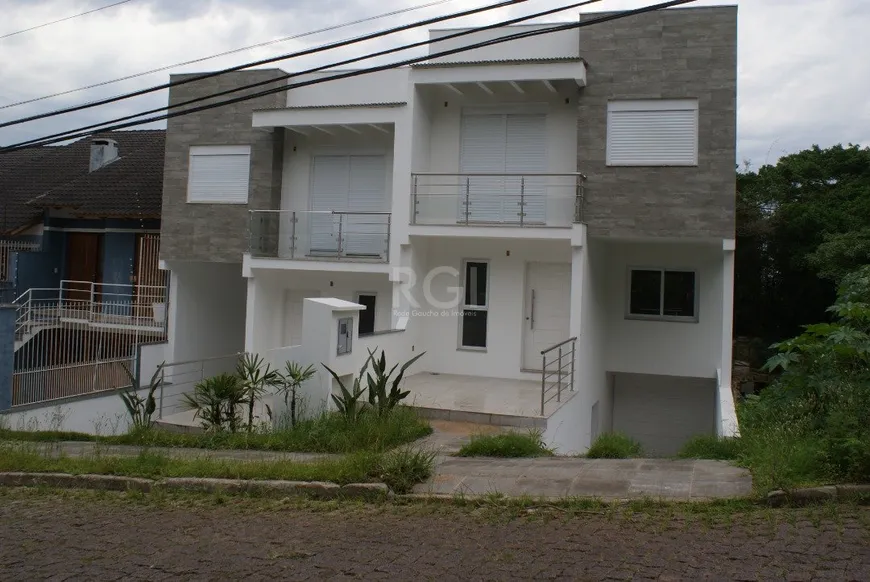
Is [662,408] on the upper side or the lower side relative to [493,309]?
lower

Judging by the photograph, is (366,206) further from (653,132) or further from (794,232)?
(794,232)

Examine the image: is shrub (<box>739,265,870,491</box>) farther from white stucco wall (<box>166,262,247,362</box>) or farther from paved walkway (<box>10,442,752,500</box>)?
white stucco wall (<box>166,262,247,362</box>)

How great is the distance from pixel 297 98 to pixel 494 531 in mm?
13609

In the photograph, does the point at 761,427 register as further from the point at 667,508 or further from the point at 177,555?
the point at 177,555

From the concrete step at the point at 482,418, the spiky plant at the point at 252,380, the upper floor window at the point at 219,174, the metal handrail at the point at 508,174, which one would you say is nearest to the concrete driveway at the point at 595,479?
the concrete step at the point at 482,418

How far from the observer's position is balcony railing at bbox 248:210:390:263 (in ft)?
54.4

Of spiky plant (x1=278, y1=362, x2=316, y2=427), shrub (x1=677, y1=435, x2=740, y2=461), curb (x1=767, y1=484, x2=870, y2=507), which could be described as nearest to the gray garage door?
shrub (x1=677, y1=435, x2=740, y2=461)

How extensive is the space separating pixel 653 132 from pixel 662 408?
21.6 ft

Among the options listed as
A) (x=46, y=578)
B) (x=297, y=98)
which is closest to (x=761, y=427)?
(x=46, y=578)

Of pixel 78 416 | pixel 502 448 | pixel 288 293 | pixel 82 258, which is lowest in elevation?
pixel 78 416

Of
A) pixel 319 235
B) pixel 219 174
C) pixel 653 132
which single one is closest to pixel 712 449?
pixel 653 132

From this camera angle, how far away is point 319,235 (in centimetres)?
1706

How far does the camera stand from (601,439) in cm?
952

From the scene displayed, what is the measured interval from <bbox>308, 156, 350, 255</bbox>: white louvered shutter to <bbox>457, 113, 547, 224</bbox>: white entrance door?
2.80m
